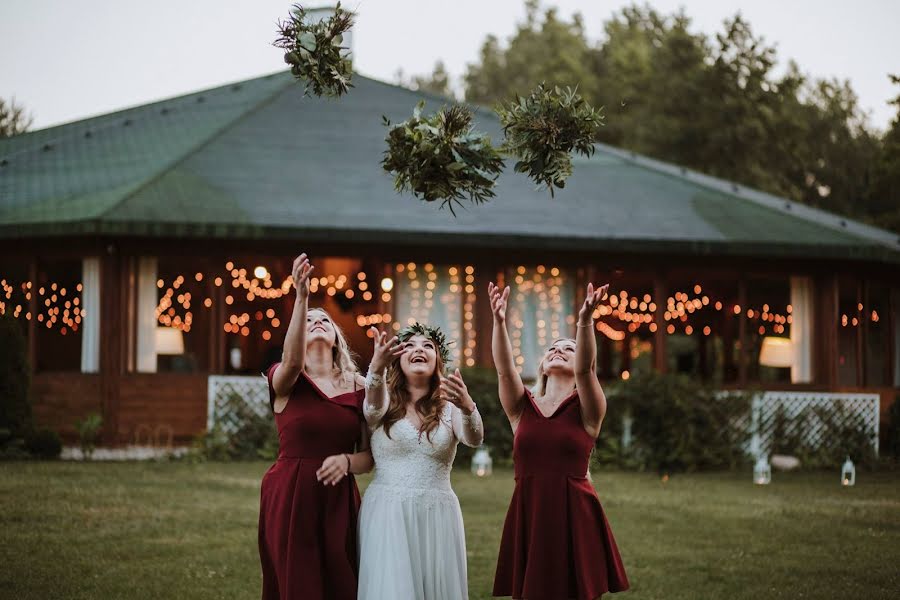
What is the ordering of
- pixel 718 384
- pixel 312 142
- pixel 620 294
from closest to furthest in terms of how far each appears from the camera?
pixel 718 384
pixel 312 142
pixel 620 294

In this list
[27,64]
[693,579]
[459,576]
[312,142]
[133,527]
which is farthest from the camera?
[27,64]

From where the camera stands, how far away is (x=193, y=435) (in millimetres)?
17656

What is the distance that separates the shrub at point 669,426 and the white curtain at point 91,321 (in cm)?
733

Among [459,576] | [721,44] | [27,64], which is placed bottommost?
[459,576]

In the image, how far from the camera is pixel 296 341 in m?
6.23

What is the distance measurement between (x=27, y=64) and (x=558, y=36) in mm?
41538

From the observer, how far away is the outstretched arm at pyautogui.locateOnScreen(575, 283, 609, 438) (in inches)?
234

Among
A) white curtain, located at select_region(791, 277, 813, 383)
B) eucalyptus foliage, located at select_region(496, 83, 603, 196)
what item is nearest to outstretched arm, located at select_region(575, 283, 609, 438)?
eucalyptus foliage, located at select_region(496, 83, 603, 196)

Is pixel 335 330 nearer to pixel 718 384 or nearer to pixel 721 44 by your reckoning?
pixel 718 384

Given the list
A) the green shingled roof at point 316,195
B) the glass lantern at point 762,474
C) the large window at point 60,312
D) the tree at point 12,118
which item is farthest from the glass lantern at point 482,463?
the tree at point 12,118

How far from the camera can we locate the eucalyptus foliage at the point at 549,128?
20.7 ft

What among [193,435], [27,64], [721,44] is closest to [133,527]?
[193,435]

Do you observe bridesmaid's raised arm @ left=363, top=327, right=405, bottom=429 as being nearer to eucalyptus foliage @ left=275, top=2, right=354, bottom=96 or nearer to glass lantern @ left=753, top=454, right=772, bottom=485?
eucalyptus foliage @ left=275, top=2, right=354, bottom=96

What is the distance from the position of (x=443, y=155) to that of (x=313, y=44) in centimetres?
92
